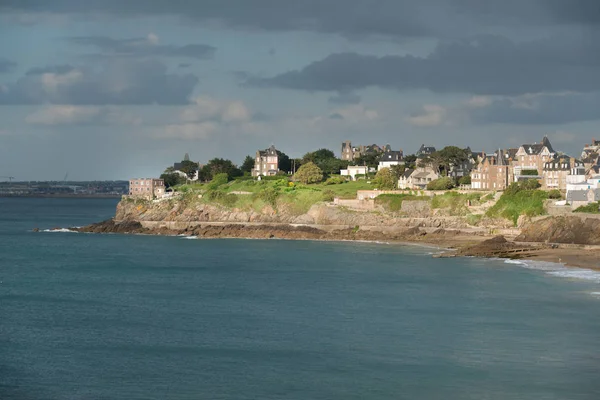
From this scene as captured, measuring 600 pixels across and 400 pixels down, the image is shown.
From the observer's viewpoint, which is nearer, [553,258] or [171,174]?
[553,258]

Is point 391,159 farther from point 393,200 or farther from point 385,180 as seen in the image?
point 393,200

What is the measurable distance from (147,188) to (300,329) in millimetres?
76891

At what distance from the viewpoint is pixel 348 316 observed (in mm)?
45812

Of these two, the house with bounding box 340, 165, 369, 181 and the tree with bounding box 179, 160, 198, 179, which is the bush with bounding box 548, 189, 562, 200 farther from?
the tree with bounding box 179, 160, 198, 179

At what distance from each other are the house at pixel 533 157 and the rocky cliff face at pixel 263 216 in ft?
57.9

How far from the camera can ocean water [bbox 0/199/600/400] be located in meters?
32.4

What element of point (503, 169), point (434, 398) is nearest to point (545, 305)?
point (434, 398)

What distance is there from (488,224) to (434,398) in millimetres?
58031

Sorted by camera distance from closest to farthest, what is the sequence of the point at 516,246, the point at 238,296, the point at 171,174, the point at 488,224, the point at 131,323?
the point at 131,323, the point at 238,296, the point at 516,246, the point at 488,224, the point at 171,174

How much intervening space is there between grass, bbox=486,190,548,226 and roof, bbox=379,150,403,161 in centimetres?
3734

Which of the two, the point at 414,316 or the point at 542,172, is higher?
the point at 542,172

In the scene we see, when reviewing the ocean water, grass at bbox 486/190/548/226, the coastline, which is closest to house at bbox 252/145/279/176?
the coastline

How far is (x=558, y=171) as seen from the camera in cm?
9719

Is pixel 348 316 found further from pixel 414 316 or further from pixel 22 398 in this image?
pixel 22 398
